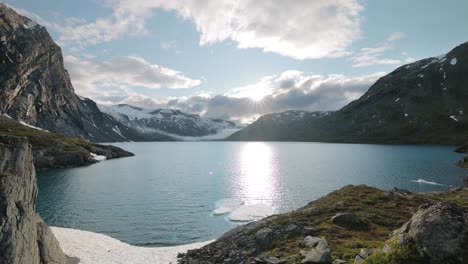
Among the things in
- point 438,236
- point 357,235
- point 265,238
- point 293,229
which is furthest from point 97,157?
point 438,236

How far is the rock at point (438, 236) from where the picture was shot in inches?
682

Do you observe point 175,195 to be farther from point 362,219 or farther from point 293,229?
point 362,219

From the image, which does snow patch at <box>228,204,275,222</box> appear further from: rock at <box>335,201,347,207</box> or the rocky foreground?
rock at <box>335,201,347,207</box>

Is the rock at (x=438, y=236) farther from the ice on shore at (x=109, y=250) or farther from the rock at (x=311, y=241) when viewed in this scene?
the ice on shore at (x=109, y=250)

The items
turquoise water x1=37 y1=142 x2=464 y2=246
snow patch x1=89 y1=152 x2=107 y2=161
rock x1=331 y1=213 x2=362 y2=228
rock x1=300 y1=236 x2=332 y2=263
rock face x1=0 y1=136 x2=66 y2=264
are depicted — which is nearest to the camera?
rock face x1=0 y1=136 x2=66 y2=264

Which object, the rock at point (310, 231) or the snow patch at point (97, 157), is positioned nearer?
the rock at point (310, 231)

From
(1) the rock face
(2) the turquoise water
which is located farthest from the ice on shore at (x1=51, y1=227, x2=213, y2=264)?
(1) the rock face

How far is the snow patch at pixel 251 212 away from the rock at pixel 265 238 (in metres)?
22.0

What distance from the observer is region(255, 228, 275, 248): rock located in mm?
36306

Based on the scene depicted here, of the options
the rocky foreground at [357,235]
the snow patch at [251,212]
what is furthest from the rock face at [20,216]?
the snow patch at [251,212]

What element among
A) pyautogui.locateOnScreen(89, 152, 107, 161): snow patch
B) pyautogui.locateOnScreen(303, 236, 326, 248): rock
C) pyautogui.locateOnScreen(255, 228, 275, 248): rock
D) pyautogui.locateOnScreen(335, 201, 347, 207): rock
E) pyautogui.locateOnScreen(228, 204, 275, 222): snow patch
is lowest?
pyautogui.locateOnScreen(228, 204, 275, 222): snow patch

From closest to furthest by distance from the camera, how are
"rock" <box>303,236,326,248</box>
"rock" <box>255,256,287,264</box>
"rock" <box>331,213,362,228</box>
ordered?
"rock" <box>255,256,287,264</box> < "rock" <box>303,236,326,248</box> < "rock" <box>331,213,362,228</box>

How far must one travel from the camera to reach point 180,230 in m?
54.2

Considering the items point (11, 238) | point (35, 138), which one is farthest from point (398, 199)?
point (35, 138)
